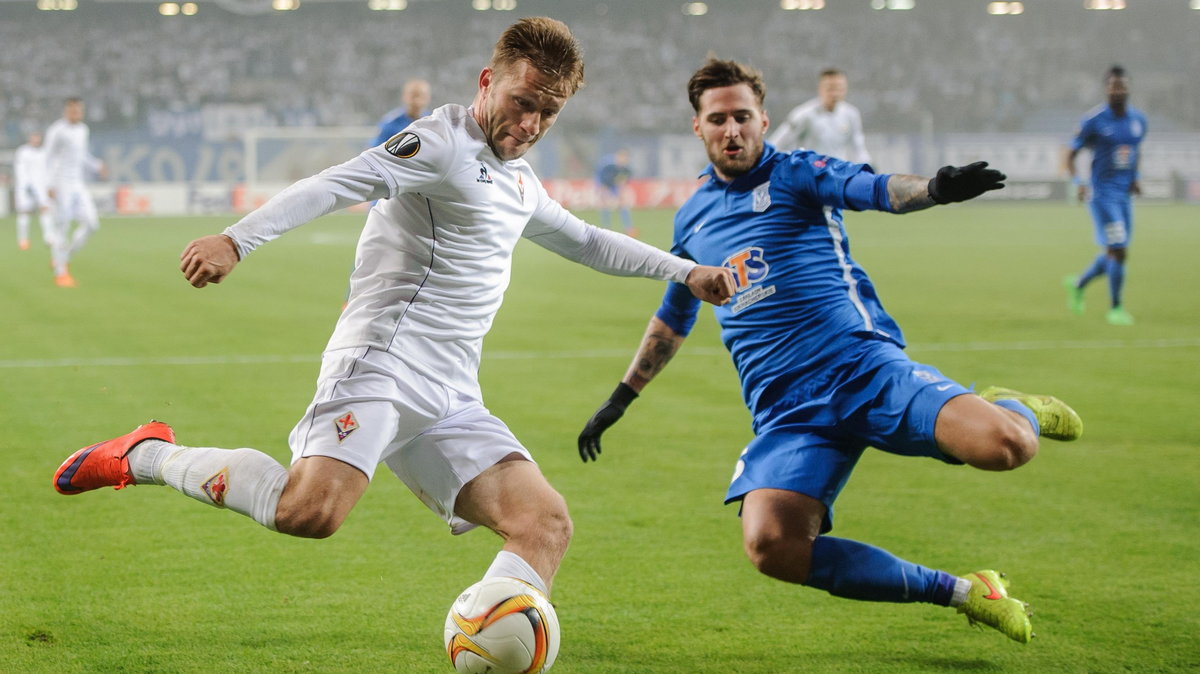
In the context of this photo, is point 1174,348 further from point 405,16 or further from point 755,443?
point 405,16

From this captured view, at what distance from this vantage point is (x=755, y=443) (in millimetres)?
4121

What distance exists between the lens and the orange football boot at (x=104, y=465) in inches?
153

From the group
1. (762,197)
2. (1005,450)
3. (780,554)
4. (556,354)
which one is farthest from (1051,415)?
(556,354)

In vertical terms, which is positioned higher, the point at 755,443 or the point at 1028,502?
the point at 755,443

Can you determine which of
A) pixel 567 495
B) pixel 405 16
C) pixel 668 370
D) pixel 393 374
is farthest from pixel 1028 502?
pixel 405 16

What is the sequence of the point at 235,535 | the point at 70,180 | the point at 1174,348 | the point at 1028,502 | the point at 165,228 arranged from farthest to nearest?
the point at 165,228 < the point at 70,180 < the point at 1174,348 < the point at 1028,502 < the point at 235,535

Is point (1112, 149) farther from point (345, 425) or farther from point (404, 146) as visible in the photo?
point (345, 425)

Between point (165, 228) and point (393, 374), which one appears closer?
point (393, 374)

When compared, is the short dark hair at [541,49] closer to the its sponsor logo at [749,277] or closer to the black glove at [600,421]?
the its sponsor logo at [749,277]

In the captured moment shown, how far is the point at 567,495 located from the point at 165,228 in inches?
1027

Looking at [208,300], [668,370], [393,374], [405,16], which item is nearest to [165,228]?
[208,300]

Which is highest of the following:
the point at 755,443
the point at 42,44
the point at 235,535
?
the point at 42,44

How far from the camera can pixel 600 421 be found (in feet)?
14.9

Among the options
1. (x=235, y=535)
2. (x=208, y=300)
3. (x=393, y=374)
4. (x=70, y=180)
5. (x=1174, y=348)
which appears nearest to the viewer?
(x=393, y=374)
